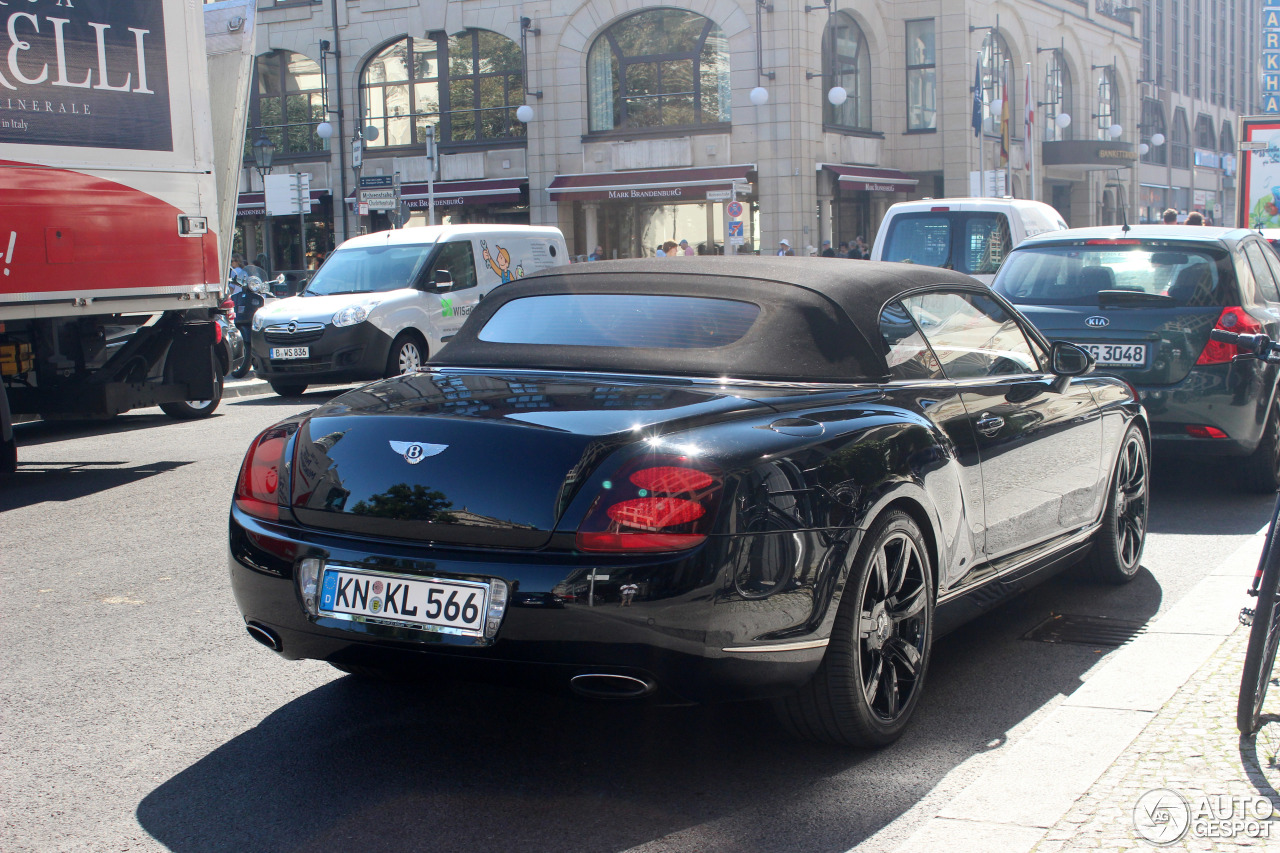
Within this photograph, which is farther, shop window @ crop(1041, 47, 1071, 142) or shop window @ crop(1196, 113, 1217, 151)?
shop window @ crop(1196, 113, 1217, 151)

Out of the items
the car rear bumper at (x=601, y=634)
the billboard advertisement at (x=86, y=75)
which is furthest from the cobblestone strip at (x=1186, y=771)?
the billboard advertisement at (x=86, y=75)

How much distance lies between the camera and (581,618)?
3221 mm

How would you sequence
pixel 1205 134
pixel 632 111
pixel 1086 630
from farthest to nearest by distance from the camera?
pixel 1205 134, pixel 632 111, pixel 1086 630

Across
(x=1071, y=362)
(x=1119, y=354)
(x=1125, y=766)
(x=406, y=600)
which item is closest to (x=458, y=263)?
(x=1119, y=354)

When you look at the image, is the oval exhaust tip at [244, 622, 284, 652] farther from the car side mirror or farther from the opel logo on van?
the car side mirror

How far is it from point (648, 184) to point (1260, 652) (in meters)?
33.2

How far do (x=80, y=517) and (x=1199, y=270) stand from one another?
6637mm

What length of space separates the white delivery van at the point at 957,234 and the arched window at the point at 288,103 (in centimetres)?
2963

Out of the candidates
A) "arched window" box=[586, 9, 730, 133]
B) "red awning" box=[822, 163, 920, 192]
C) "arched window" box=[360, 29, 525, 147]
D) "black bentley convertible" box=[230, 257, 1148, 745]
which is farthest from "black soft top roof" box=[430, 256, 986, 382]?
"arched window" box=[360, 29, 525, 147]

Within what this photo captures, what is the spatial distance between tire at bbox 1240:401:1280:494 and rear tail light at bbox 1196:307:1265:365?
52 cm

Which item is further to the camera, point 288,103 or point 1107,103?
point 1107,103

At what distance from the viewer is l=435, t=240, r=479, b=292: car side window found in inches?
645

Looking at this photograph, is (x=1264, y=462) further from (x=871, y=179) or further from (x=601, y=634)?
(x=871, y=179)

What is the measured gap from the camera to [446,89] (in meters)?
39.3
